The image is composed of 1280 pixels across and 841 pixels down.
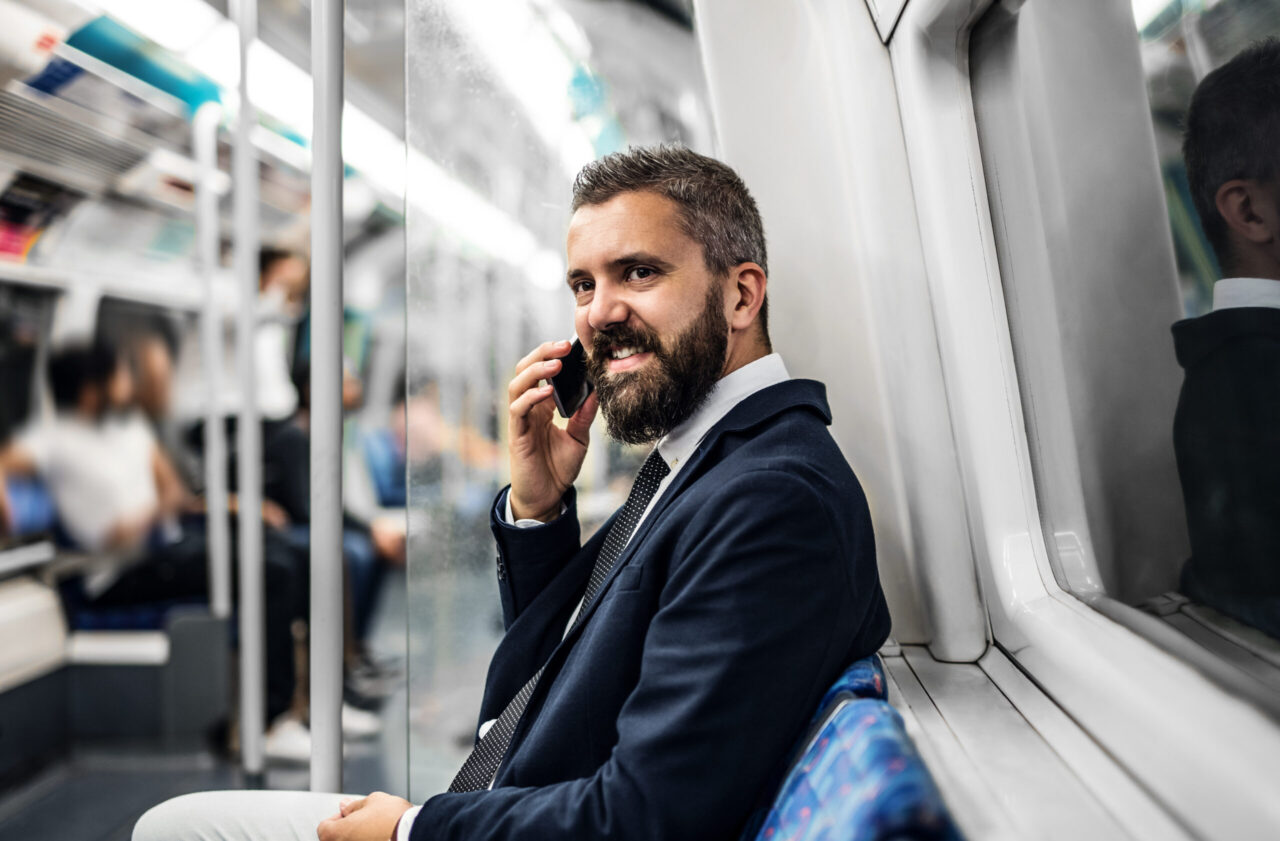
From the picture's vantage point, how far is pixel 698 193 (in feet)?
4.59

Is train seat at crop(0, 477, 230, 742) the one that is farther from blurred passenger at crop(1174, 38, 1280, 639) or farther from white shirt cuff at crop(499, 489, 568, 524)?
blurred passenger at crop(1174, 38, 1280, 639)

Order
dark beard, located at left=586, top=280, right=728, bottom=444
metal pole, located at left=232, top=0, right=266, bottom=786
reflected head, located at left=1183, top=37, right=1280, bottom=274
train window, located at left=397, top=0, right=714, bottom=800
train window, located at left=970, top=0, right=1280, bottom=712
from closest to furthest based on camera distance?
1. reflected head, located at left=1183, top=37, right=1280, bottom=274
2. train window, located at left=970, top=0, right=1280, bottom=712
3. dark beard, located at left=586, top=280, right=728, bottom=444
4. train window, located at left=397, top=0, right=714, bottom=800
5. metal pole, located at left=232, top=0, right=266, bottom=786

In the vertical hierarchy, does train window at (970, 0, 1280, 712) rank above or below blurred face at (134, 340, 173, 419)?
below

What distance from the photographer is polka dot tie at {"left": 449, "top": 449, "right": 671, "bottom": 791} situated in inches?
48.1

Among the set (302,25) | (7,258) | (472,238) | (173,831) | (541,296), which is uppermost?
(302,25)

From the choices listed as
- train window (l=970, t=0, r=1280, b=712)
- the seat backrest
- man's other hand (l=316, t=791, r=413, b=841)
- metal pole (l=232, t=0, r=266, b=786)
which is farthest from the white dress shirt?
the seat backrest

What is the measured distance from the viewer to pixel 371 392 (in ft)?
19.5

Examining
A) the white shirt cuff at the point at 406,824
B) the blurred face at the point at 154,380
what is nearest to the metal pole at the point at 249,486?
the blurred face at the point at 154,380

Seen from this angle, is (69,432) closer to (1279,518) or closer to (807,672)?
(807,672)

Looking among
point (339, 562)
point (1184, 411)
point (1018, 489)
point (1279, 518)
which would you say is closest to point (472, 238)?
point (339, 562)

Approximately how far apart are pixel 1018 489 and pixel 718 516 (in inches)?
28.7

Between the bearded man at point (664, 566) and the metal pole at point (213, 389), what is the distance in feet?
9.32

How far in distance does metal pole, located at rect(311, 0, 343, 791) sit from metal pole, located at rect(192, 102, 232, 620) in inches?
104

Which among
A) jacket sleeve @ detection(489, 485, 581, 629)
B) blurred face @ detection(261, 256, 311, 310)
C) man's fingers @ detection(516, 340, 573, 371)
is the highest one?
blurred face @ detection(261, 256, 311, 310)
